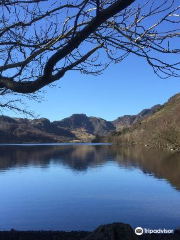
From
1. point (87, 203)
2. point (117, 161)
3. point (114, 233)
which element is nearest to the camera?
point (114, 233)

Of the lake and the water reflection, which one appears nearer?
the lake

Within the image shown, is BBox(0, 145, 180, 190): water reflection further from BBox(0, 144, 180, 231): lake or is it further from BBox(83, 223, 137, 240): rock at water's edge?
BBox(83, 223, 137, 240): rock at water's edge

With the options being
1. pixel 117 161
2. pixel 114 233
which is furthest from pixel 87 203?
pixel 117 161

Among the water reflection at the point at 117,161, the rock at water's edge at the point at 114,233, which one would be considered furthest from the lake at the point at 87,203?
the rock at water's edge at the point at 114,233

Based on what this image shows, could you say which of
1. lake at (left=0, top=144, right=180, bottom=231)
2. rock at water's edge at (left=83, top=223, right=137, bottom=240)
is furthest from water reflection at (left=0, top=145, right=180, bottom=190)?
rock at water's edge at (left=83, top=223, right=137, bottom=240)

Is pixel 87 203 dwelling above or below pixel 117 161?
below

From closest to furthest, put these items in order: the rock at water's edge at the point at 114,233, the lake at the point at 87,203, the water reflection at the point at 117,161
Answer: the rock at water's edge at the point at 114,233 < the lake at the point at 87,203 < the water reflection at the point at 117,161

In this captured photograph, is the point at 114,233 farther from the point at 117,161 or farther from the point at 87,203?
the point at 117,161

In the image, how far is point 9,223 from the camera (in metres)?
21.1

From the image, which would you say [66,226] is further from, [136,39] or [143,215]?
[136,39]

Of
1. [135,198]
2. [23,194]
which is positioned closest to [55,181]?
[23,194]

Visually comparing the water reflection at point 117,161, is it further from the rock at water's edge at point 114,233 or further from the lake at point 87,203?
the rock at water's edge at point 114,233

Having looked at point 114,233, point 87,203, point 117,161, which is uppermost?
point 114,233

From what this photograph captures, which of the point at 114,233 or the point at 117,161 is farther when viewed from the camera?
the point at 117,161
